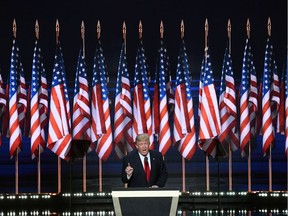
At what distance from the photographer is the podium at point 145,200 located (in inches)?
286

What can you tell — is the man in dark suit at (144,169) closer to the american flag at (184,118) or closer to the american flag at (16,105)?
the american flag at (184,118)

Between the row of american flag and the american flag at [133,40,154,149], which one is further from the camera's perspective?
the american flag at [133,40,154,149]

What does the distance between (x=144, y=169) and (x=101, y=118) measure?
564cm

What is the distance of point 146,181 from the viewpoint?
27.5ft

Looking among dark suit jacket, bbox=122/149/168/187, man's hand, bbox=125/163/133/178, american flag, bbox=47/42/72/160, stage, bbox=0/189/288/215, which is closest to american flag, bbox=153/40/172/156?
Answer: stage, bbox=0/189/288/215

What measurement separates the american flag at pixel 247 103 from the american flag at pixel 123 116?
2131 millimetres

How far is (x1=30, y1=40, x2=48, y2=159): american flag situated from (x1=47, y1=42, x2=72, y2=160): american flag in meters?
0.21

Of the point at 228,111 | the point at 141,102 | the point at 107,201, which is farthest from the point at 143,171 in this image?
the point at 107,201

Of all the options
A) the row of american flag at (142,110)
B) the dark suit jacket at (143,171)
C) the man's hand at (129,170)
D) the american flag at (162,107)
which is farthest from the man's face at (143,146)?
the american flag at (162,107)

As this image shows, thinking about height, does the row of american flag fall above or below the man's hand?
above

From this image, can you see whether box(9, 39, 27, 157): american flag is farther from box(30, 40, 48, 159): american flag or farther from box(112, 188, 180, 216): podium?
box(112, 188, 180, 216): podium

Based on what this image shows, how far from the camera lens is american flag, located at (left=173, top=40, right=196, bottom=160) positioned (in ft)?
45.4

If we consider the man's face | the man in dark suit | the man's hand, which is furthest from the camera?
the man in dark suit

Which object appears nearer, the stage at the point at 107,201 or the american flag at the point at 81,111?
the american flag at the point at 81,111
